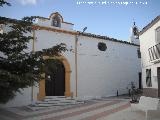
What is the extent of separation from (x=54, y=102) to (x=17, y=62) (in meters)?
9.39

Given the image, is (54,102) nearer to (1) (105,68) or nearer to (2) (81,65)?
(2) (81,65)

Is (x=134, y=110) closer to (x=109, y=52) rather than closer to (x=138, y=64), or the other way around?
(x=109, y=52)

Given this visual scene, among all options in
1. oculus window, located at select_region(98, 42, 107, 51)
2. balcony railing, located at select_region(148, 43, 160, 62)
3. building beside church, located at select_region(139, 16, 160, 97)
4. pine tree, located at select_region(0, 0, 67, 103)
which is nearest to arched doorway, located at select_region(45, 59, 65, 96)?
oculus window, located at select_region(98, 42, 107, 51)

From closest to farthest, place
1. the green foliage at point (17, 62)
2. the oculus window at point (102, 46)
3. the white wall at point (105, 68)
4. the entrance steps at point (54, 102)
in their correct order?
the green foliage at point (17, 62), the entrance steps at point (54, 102), the white wall at point (105, 68), the oculus window at point (102, 46)

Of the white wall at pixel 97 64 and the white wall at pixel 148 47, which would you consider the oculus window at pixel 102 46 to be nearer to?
the white wall at pixel 97 64

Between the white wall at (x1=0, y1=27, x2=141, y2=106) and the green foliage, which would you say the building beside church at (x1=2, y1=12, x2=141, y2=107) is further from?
the green foliage

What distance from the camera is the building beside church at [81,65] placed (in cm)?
1752

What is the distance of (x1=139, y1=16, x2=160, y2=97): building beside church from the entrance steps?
507 centimetres

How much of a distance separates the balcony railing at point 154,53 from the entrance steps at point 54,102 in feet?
19.1


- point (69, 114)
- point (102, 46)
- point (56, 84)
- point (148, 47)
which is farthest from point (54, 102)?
point (148, 47)

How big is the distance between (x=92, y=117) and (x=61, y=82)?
21.6 feet

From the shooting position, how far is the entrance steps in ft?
53.1

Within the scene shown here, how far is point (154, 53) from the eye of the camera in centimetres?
1722

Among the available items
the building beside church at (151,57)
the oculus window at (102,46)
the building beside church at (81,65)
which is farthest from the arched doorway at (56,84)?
the building beside church at (151,57)
